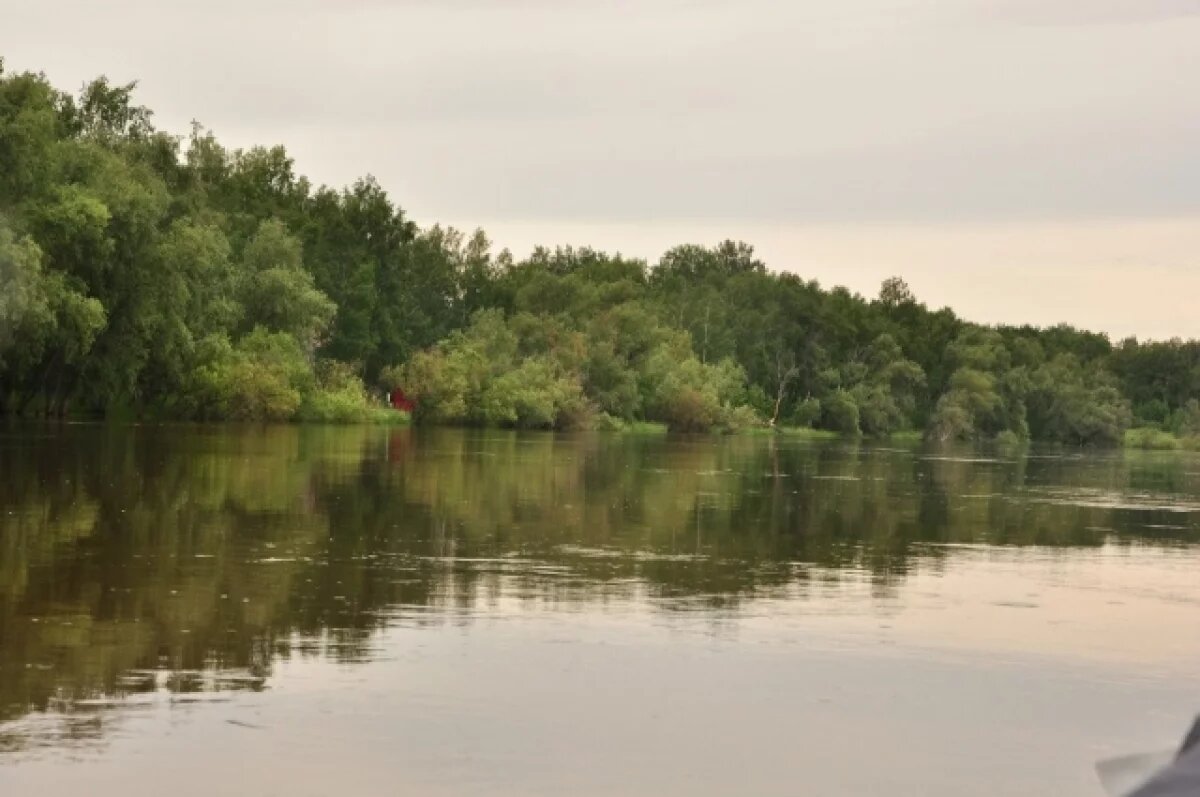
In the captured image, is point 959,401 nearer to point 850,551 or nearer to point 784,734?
point 850,551

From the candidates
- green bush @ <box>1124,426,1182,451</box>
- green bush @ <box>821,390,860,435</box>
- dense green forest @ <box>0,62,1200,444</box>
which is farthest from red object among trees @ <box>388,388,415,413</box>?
green bush @ <box>1124,426,1182,451</box>

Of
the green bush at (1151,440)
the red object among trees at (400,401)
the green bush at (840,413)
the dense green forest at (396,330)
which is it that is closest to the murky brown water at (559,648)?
the dense green forest at (396,330)

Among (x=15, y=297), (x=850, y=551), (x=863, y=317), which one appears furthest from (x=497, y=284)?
(x=850, y=551)

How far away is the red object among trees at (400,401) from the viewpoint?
332ft

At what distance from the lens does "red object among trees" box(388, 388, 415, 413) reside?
10106 cm

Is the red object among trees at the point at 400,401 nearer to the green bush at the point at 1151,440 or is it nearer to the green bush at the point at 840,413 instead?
the green bush at the point at 840,413

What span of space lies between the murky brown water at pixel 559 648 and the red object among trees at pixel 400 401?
72138 millimetres

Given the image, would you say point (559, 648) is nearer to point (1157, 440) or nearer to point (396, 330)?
point (396, 330)

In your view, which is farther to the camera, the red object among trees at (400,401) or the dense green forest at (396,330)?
the red object among trees at (400,401)

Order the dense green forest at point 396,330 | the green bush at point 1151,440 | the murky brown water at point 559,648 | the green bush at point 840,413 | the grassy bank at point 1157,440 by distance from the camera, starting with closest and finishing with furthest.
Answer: the murky brown water at point 559,648, the dense green forest at point 396,330, the green bush at point 840,413, the grassy bank at point 1157,440, the green bush at point 1151,440

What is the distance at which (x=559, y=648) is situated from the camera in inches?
521

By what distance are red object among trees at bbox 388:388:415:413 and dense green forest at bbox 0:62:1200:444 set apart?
1615 mm

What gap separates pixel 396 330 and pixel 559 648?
3887 inches

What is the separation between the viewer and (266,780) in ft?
28.2
